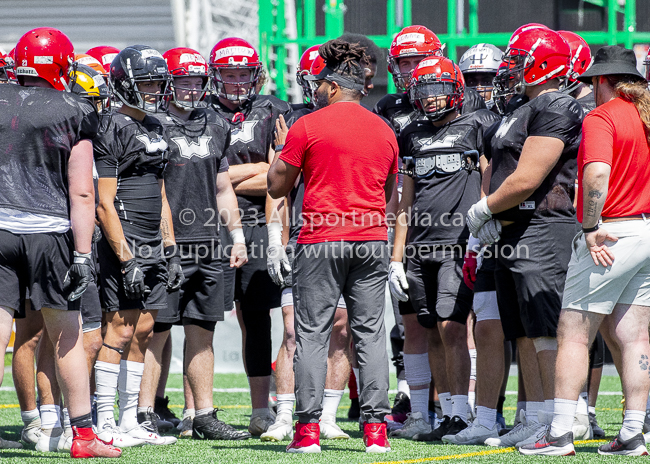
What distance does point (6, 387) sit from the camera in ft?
28.0

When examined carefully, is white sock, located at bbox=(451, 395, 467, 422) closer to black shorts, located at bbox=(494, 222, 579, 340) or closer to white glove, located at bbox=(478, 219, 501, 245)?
black shorts, located at bbox=(494, 222, 579, 340)

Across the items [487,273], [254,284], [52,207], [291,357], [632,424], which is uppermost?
[52,207]

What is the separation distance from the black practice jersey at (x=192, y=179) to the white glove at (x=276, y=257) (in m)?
0.37

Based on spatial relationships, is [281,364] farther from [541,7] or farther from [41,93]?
[541,7]

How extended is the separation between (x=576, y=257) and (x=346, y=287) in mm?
1218

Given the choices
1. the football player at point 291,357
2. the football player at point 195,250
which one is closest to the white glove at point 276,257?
the football player at point 291,357

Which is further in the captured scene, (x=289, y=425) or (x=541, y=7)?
(x=541, y=7)

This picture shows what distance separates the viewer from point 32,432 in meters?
5.14

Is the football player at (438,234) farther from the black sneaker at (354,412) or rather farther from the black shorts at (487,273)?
the black sneaker at (354,412)

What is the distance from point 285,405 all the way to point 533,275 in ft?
5.83

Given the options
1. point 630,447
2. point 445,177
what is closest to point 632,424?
point 630,447

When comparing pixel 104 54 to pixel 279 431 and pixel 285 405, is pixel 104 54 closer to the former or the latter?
pixel 285 405

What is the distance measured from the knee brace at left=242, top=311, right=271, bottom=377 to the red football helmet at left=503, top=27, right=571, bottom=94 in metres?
2.31

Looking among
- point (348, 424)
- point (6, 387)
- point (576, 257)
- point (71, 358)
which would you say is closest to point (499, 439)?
point (576, 257)
